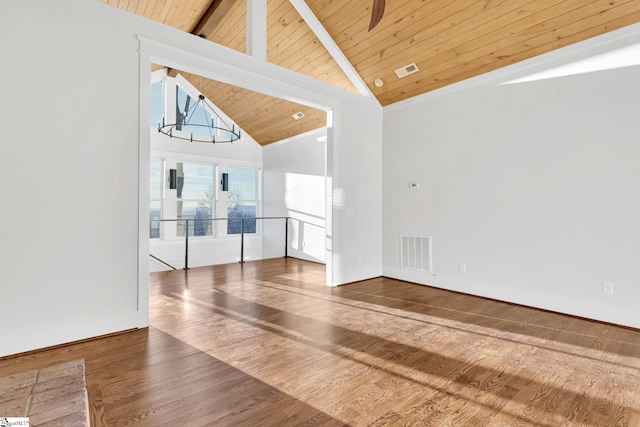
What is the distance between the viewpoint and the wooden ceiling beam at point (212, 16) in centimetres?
493

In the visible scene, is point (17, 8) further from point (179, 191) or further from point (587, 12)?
point (179, 191)

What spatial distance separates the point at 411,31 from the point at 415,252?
3.11 m

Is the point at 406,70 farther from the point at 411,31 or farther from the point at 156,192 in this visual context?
the point at 156,192

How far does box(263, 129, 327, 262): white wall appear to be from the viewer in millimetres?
7402

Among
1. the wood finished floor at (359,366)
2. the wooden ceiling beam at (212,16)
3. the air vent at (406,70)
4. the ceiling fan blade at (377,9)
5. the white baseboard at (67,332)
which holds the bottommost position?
the wood finished floor at (359,366)

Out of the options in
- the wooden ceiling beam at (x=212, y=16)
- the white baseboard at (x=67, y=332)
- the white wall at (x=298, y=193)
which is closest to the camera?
the white baseboard at (x=67, y=332)

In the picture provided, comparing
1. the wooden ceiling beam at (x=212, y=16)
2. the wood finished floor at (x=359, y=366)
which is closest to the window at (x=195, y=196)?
the wooden ceiling beam at (x=212, y=16)

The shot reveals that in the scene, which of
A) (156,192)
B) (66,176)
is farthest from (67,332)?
(156,192)

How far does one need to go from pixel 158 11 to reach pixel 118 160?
3.07 meters

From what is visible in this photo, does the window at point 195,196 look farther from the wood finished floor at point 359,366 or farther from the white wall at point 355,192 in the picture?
the wood finished floor at point 359,366

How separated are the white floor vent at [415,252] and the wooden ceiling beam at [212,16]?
4493 mm

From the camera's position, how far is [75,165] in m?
2.86

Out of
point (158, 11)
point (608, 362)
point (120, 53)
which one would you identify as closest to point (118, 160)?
point (120, 53)

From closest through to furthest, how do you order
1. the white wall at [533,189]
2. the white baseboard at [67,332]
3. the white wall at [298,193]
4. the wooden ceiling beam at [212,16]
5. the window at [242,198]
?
the white baseboard at [67,332]
the white wall at [533,189]
the wooden ceiling beam at [212,16]
the white wall at [298,193]
the window at [242,198]
